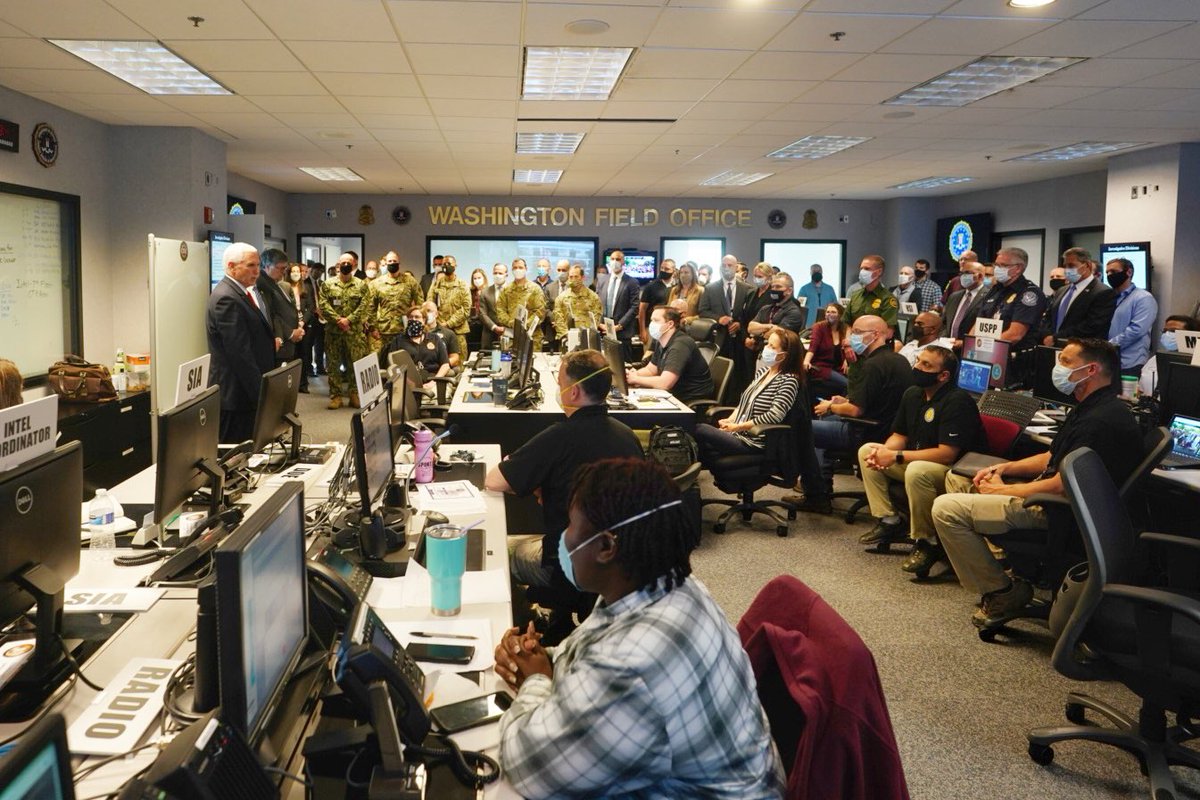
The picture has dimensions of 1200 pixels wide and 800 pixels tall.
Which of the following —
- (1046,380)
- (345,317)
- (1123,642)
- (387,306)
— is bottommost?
(1123,642)

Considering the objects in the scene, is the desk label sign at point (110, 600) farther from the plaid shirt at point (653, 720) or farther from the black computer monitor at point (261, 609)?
the plaid shirt at point (653, 720)

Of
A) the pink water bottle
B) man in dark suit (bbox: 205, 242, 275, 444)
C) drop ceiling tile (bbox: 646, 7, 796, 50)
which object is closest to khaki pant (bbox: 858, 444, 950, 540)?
drop ceiling tile (bbox: 646, 7, 796, 50)

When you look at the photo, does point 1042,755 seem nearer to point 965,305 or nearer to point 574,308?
point 965,305

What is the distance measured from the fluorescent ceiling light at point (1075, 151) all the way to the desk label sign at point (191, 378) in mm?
8084

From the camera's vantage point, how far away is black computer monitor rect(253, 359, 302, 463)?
342cm

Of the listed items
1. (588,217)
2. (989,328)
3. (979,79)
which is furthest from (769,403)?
(588,217)

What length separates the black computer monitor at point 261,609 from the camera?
1211mm

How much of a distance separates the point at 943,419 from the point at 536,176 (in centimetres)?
816

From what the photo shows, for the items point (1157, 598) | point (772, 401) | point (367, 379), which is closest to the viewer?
point (1157, 598)

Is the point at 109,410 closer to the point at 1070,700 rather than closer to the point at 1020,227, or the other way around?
the point at 1070,700

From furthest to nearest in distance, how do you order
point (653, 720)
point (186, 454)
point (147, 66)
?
point (147, 66)
point (186, 454)
point (653, 720)

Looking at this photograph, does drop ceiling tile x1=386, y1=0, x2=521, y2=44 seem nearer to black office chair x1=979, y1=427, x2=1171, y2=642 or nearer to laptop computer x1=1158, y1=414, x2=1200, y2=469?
black office chair x1=979, y1=427, x2=1171, y2=642

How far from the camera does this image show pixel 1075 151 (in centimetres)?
899

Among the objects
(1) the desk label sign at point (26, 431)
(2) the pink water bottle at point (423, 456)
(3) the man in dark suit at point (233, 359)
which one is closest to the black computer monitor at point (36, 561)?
(1) the desk label sign at point (26, 431)
